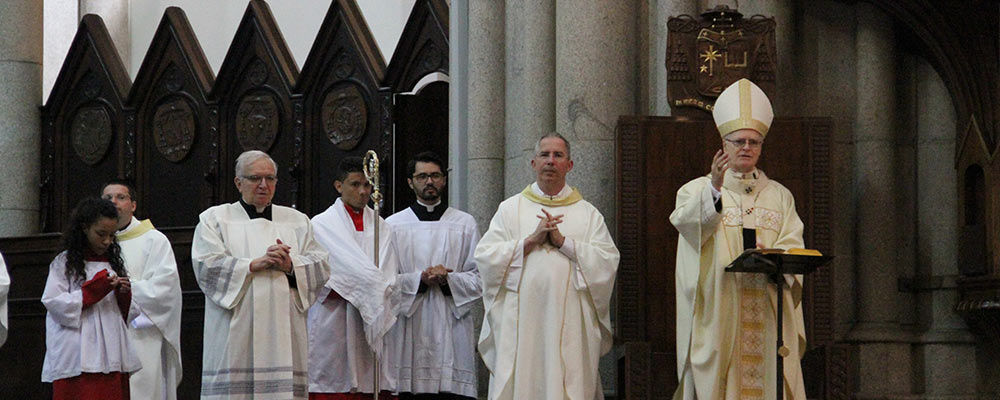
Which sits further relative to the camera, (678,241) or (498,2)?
(498,2)

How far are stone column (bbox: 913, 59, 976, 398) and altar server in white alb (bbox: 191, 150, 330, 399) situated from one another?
3.25 m

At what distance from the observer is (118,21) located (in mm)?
16219

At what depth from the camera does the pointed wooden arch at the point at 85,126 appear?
1337 centimetres

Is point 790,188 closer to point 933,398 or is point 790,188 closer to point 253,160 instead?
point 933,398

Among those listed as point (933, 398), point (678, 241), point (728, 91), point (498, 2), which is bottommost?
point (933, 398)

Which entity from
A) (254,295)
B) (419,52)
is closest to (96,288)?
(254,295)

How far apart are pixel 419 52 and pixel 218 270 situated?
402 cm

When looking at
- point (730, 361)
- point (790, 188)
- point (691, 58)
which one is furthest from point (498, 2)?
point (730, 361)

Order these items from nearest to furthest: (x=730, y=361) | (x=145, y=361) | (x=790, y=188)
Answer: (x=730, y=361), (x=790, y=188), (x=145, y=361)

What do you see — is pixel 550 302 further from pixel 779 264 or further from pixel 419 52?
pixel 419 52

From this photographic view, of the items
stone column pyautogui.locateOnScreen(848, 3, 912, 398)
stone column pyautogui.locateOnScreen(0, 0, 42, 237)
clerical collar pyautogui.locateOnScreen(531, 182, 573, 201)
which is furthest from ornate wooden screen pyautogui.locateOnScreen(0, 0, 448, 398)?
stone column pyautogui.locateOnScreen(848, 3, 912, 398)

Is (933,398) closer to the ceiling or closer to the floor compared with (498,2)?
closer to the floor

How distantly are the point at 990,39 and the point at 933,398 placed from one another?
6.26ft

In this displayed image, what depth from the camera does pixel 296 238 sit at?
26.9ft
